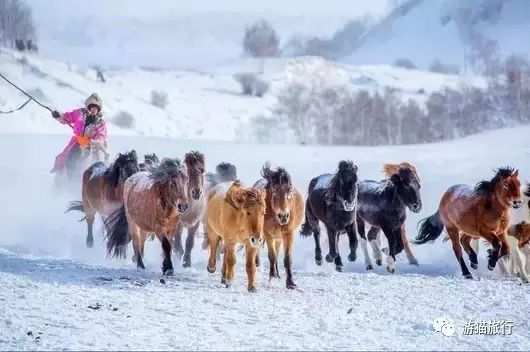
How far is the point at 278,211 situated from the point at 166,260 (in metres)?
1.63

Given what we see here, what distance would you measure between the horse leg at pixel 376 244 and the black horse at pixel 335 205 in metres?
0.56

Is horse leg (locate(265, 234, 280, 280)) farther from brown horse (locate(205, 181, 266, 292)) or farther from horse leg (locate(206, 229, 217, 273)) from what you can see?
horse leg (locate(206, 229, 217, 273))

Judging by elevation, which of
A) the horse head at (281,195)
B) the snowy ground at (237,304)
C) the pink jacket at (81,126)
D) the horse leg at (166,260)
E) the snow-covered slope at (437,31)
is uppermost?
the snow-covered slope at (437,31)

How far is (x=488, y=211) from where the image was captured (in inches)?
360

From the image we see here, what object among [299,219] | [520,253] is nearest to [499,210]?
[520,253]

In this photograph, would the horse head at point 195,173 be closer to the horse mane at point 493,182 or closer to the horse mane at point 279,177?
the horse mane at point 279,177

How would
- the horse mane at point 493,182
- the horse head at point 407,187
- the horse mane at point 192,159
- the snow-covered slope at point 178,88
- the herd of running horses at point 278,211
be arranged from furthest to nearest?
the snow-covered slope at point 178,88, the horse head at point 407,187, the horse mane at point 493,182, the horse mane at point 192,159, the herd of running horses at point 278,211

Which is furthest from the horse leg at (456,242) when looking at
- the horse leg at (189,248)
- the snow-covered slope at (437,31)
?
the snow-covered slope at (437,31)

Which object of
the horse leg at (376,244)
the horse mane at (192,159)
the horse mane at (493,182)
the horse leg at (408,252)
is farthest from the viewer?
the horse leg at (408,252)

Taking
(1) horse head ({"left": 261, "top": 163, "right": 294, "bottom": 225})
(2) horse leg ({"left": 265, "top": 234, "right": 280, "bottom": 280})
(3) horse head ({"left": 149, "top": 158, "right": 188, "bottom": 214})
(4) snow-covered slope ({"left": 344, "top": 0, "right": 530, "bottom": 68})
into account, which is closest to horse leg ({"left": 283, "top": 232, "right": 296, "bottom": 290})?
(2) horse leg ({"left": 265, "top": 234, "right": 280, "bottom": 280})

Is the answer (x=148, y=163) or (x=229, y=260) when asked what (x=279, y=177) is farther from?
(x=148, y=163)

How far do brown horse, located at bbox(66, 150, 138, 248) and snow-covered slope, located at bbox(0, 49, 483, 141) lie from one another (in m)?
18.2

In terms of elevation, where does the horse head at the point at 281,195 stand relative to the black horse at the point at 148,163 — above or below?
below

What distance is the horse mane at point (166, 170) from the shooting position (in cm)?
870
